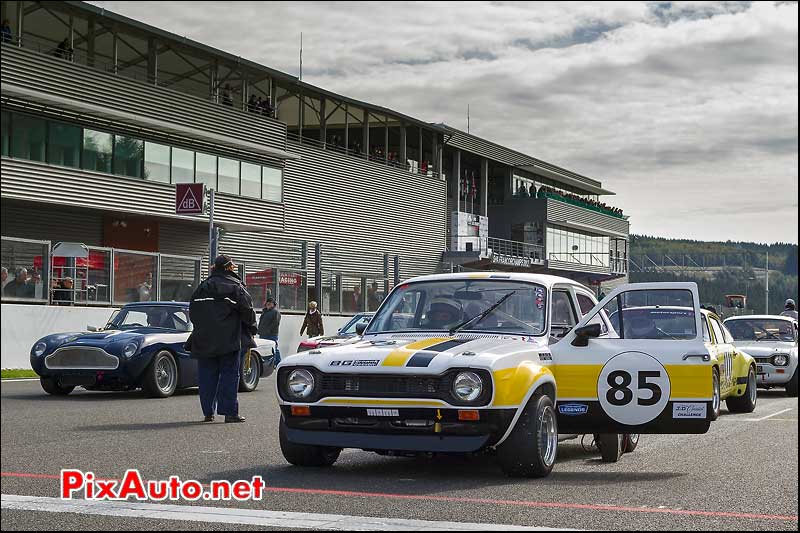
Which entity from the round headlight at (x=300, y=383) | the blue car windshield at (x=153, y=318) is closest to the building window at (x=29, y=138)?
the blue car windshield at (x=153, y=318)

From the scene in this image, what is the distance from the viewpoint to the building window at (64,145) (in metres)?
34.1

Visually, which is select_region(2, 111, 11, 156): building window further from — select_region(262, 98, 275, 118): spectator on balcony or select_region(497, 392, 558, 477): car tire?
select_region(497, 392, 558, 477): car tire

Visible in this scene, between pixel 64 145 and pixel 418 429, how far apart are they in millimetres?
Answer: 28702

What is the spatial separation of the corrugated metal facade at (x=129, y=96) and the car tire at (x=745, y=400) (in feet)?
74.5

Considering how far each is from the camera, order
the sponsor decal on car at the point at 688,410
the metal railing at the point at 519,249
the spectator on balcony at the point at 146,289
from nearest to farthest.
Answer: the sponsor decal on car at the point at 688,410
the spectator on balcony at the point at 146,289
the metal railing at the point at 519,249

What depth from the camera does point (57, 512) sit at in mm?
6555

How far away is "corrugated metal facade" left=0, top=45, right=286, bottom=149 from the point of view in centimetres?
3238

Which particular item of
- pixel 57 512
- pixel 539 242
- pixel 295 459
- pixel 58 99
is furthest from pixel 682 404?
pixel 539 242

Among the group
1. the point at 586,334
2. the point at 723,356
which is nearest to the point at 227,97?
the point at 723,356

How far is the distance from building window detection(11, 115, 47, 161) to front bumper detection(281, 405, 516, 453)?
2681cm

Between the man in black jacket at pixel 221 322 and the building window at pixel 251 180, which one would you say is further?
the building window at pixel 251 180

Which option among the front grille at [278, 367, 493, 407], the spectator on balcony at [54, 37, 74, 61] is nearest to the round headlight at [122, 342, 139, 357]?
the front grille at [278, 367, 493, 407]

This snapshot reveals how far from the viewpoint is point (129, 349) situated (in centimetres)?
1574

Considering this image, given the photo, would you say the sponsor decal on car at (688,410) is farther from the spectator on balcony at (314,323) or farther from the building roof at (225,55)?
the spectator on balcony at (314,323)
